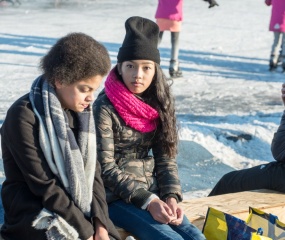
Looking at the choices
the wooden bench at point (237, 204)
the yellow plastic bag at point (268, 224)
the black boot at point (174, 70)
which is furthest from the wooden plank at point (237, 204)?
the black boot at point (174, 70)

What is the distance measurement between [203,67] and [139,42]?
6.10 meters

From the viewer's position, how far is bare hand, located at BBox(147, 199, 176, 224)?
3.74m

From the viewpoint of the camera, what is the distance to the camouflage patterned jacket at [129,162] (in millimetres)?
3854

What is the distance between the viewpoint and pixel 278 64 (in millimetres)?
10445

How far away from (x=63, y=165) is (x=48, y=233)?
315 mm

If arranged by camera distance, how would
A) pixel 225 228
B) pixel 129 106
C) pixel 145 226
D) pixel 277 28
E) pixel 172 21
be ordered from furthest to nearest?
pixel 277 28 < pixel 172 21 < pixel 129 106 < pixel 225 228 < pixel 145 226

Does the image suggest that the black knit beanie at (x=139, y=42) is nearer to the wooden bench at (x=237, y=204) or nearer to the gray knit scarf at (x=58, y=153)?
the gray knit scarf at (x=58, y=153)

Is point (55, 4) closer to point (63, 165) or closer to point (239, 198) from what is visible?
point (239, 198)

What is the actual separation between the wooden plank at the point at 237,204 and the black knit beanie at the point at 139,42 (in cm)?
97

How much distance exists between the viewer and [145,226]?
3750 mm

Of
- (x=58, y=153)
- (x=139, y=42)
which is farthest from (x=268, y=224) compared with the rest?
(x=58, y=153)

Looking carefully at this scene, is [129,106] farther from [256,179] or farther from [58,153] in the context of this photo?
[256,179]

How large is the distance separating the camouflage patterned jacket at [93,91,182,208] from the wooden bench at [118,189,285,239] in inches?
12.2

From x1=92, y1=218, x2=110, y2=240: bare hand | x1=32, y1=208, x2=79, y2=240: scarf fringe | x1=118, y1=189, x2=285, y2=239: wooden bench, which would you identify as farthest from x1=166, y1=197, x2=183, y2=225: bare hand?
x1=32, y1=208, x2=79, y2=240: scarf fringe
